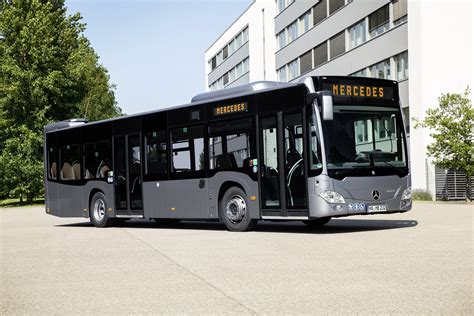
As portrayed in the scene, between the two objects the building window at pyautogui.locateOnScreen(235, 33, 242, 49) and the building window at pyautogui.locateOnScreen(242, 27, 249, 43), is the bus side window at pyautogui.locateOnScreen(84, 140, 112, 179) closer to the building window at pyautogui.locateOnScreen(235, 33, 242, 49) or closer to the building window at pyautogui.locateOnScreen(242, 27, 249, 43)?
the building window at pyautogui.locateOnScreen(242, 27, 249, 43)

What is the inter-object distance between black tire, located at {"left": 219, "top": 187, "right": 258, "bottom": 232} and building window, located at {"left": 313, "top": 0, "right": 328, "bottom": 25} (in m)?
31.8

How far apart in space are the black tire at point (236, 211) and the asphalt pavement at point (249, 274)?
2.49ft

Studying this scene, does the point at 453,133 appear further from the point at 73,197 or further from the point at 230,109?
the point at 230,109

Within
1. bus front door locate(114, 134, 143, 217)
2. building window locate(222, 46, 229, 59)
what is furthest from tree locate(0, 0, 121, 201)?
building window locate(222, 46, 229, 59)

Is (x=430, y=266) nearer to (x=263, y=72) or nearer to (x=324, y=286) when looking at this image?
(x=324, y=286)

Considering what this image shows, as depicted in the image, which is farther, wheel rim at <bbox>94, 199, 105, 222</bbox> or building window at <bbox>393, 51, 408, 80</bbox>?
building window at <bbox>393, 51, 408, 80</bbox>

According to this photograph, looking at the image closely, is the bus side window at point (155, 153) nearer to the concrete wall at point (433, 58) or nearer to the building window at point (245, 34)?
the concrete wall at point (433, 58)

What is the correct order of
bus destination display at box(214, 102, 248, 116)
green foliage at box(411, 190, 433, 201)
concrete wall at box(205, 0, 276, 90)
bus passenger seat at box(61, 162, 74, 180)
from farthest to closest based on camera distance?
concrete wall at box(205, 0, 276, 90) → green foliage at box(411, 190, 433, 201) → bus passenger seat at box(61, 162, 74, 180) → bus destination display at box(214, 102, 248, 116)

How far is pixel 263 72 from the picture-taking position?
198ft

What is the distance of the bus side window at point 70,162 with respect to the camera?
2097cm

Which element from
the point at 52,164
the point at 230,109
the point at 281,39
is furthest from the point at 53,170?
the point at 281,39

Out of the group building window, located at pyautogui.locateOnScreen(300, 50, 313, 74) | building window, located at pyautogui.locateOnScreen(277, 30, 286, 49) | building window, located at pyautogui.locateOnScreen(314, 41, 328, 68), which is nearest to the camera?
building window, located at pyautogui.locateOnScreen(314, 41, 328, 68)

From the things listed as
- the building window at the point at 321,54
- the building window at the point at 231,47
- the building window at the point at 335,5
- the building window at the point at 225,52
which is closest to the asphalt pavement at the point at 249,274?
the building window at the point at 335,5

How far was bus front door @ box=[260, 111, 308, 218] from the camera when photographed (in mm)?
14141
